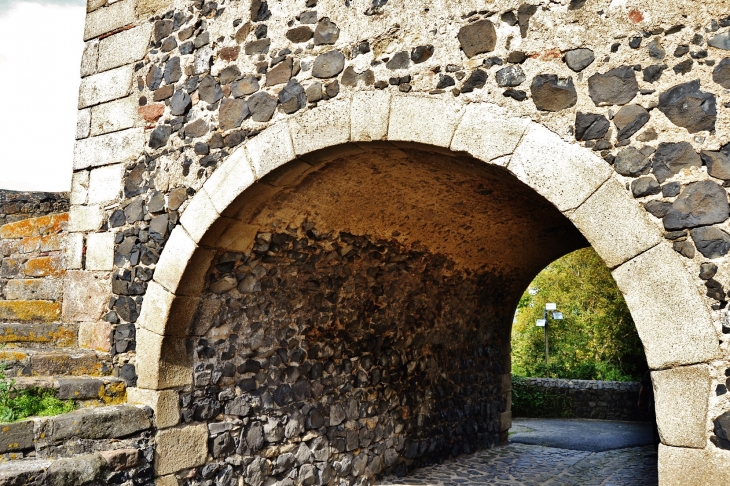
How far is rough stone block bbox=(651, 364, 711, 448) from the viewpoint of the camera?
268cm

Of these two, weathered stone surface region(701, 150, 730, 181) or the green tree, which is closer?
weathered stone surface region(701, 150, 730, 181)

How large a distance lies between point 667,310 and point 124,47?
4.13 m

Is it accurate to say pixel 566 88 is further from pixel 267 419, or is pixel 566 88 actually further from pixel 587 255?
pixel 587 255

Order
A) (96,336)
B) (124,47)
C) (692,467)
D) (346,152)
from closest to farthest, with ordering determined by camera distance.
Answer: (692,467) → (346,152) → (96,336) → (124,47)

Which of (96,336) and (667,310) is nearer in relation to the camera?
(667,310)

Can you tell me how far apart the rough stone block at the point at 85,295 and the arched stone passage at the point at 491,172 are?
0.47 metres

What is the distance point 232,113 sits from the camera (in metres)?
4.16

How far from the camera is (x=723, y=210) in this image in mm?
2740

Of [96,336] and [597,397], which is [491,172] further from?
[597,397]

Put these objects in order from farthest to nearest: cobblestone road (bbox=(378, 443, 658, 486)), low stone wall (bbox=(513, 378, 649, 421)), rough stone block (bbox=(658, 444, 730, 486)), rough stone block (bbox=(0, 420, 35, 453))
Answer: low stone wall (bbox=(513, 378, 649, 421)), cobblestone road (bbox=(378, 443, 658, 486)), rough stone block (bbox=(0, 420, 35, 453)), rough stone block (bbox=(658, 444, 730, 486))

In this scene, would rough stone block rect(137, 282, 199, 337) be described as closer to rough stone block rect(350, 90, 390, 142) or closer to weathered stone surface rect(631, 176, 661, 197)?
rough stone block rect(350, 90, 390, 142)

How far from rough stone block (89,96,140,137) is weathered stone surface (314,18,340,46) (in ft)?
5.31

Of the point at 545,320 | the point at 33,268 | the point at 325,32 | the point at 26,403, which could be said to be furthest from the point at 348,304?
Answer: the point at 545,320

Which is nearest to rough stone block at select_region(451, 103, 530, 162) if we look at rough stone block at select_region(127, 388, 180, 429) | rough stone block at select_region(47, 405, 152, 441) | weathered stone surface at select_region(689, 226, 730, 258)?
weathered stone surface at select_region(689, 226, 730, 258)
